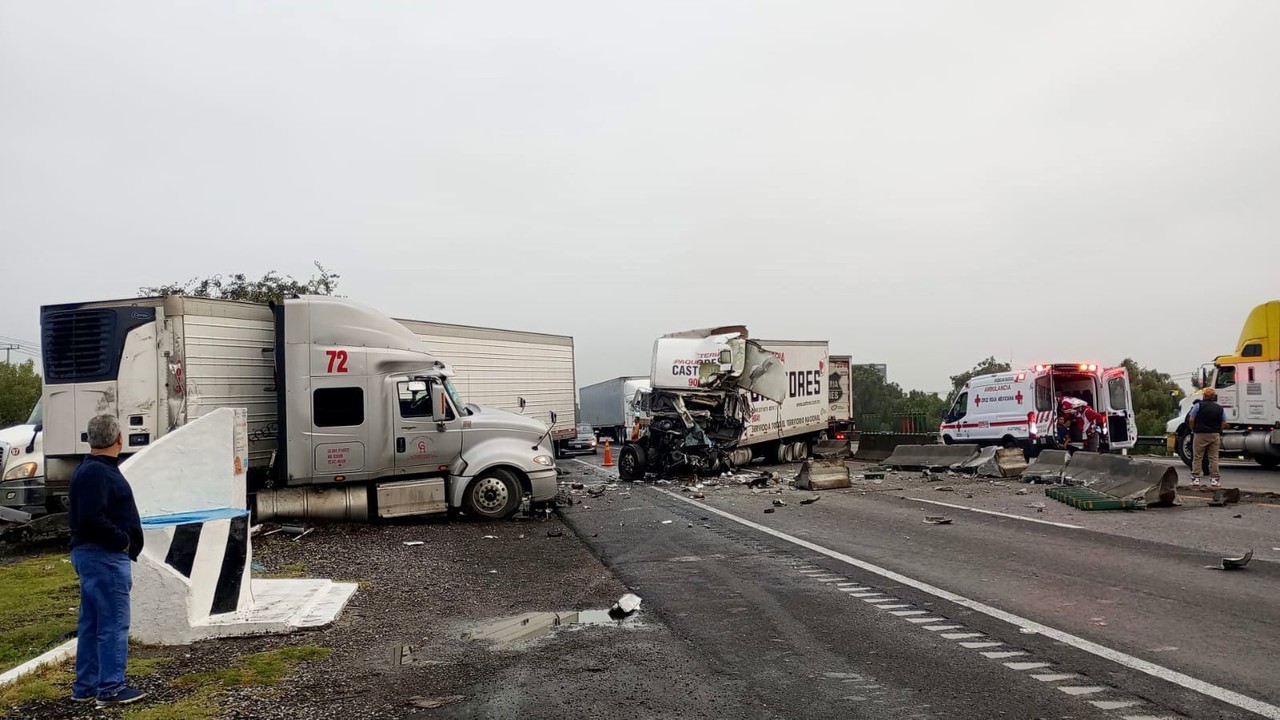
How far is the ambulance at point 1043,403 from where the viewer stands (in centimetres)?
2166

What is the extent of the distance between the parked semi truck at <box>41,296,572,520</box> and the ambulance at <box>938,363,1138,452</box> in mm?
13843

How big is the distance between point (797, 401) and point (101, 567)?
21.7 m

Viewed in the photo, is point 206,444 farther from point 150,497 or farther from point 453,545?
point 453,545

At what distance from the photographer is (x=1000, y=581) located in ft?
25.5

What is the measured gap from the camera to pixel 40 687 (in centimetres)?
502

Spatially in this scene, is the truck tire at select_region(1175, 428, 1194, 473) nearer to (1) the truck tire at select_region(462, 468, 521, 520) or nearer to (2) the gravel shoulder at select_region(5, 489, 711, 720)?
(1) the truck tire at select_region(462, 468, 521, 520)

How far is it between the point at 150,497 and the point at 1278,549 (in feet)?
36.3

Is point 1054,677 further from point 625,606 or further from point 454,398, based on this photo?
point 454,398

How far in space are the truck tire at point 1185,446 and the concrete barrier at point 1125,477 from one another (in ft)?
17.3

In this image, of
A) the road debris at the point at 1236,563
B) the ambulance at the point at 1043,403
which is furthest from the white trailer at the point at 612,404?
the road debris at the point at 1236,563

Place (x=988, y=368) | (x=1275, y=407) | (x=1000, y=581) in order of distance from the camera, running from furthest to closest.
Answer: (x=988, y=368) → (x=1275, y=407) → (x=1000, y=581)

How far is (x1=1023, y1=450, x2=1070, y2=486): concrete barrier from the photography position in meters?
17.2

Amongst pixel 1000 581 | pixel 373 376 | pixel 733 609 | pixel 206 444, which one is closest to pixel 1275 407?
pixel 1000 581

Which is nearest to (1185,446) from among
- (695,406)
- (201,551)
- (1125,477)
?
(1125,477)
